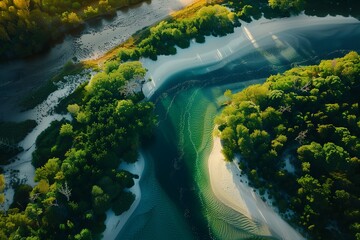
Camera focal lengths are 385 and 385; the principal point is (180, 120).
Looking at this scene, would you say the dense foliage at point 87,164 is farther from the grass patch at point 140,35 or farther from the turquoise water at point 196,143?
the grass patch at point 140,35

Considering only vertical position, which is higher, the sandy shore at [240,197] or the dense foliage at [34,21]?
the dense foliage at [34,21]

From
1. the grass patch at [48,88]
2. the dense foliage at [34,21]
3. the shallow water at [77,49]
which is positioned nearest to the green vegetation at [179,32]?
the shallow water at [77,49]

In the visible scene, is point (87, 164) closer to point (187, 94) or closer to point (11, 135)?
point (11, 135)

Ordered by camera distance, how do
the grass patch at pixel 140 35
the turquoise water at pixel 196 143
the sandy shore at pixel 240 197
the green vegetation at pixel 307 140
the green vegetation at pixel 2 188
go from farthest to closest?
the grass patch at pixel 140 35 → the turquoise water at pixel 196 143 → the sandy shore at pixel 240 197 → the green vegetation at pixel 307 140 → the green vegetation at pixel 2 188

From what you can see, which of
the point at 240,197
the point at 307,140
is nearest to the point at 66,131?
the point at 240,197

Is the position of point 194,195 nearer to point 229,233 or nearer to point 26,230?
point 229,233

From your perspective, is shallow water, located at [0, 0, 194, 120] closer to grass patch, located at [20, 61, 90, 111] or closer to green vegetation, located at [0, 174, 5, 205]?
grass patch, located at [20, 61, 90, 111]
